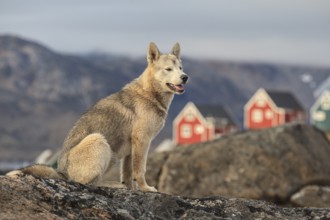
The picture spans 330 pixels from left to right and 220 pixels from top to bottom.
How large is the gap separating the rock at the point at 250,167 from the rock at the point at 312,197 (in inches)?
10.2

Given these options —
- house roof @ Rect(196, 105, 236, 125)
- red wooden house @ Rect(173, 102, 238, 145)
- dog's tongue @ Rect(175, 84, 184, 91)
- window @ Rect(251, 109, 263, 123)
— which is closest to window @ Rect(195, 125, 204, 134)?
red wooden house @ Rect(173, 102, 238, 145)

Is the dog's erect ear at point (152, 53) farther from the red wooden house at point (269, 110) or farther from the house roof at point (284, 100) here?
the house roof at point (284, 100)

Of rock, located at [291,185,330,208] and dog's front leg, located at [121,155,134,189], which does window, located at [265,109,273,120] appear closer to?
rock, located at [291,185,330,208]

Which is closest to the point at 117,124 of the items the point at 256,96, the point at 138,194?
the point at 138,194

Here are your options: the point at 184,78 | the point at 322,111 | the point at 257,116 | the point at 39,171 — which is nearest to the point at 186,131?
the point at 257,116

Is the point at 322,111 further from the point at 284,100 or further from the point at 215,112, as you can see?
the point at 215,112

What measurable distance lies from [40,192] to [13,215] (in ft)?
3.13

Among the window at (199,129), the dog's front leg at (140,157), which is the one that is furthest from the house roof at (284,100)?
the dog's front leg at (140,157)

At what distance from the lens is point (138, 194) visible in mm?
10570

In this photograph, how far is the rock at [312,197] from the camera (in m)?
25.8

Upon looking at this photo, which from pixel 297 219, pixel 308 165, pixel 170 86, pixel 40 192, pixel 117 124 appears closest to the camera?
pixel 40 192

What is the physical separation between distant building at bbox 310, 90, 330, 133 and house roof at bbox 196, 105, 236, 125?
1783 centimetres

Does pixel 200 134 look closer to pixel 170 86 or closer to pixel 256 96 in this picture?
pixel 256 96

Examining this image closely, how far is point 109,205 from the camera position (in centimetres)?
991
